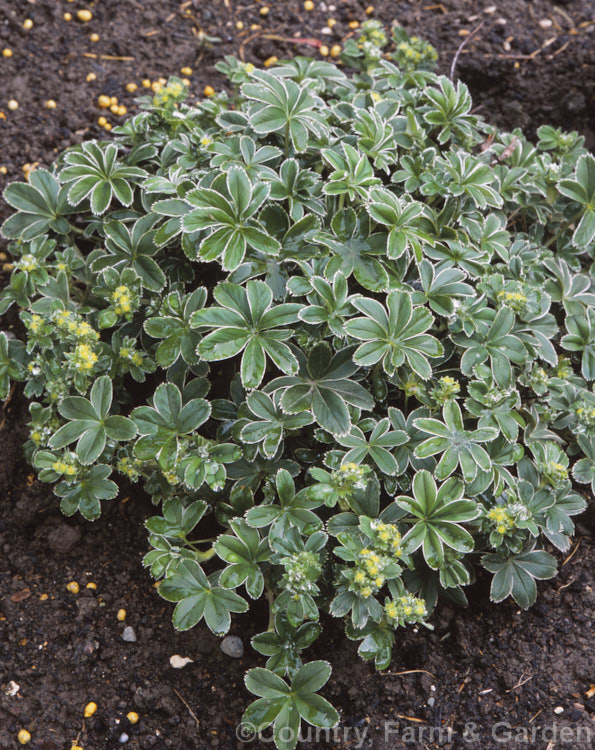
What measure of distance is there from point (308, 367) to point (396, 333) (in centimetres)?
28

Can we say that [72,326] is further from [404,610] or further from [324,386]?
[404,610]

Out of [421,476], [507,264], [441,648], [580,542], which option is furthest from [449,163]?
[441,648]

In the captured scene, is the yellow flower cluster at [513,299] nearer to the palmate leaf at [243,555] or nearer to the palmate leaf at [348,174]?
the palmate leaf at [348,174]

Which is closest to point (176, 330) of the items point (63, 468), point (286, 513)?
point (63, 468)

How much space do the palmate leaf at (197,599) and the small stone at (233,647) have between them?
0.28 meters

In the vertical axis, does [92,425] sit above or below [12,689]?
above

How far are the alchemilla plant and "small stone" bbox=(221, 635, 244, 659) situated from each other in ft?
0.70

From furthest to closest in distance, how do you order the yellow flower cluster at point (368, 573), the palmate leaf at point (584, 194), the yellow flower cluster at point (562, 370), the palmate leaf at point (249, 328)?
the palmate leaf at point (584, 194), the yellow flower cluster at point (562, 370), the palmate leaf at point (249, 328), the yellow flower cluster at point (368, 573)

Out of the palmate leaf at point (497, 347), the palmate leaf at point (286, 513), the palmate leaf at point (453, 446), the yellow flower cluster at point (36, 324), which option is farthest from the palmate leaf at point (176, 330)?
the palmate leaf at point (497, 347)

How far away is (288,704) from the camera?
1.92 meters

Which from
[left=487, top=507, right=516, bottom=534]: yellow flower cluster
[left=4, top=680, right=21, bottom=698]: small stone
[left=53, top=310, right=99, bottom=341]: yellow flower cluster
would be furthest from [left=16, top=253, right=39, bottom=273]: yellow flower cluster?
[left=487, top=507, right=516, bottom=534]: yellow flower cluster

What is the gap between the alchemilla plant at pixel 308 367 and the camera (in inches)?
77.4

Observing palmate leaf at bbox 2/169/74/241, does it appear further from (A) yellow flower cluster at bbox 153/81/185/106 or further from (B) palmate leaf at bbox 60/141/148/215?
(A) yellow flower cluster at bbox 153/81/185/106

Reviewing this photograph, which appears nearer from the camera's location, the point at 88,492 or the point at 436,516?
the point at 436,516
